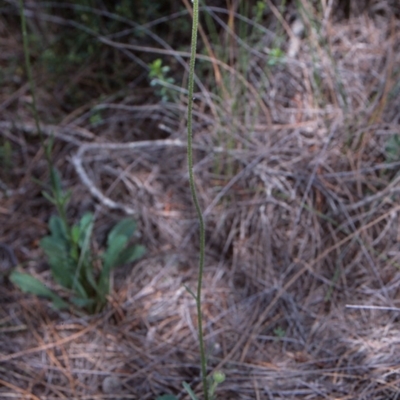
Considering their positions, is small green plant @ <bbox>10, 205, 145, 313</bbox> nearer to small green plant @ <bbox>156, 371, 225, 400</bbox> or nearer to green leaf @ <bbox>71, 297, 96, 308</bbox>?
green leaf @ <bbox>71, 297, 96, 308</bbox>

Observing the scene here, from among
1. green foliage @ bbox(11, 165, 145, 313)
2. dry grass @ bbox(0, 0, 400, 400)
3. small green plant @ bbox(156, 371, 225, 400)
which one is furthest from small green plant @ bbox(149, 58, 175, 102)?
small green plant @ bbox(156, 371, 225, 400)

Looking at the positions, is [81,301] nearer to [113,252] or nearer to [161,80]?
[113,252]

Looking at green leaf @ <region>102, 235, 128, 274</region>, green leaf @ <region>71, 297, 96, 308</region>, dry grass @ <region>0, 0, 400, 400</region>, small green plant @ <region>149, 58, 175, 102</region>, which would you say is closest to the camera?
dry grass @ <region>0, 0, 400, 400</region>

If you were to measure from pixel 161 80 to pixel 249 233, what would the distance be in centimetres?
68

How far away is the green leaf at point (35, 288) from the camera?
169 cm

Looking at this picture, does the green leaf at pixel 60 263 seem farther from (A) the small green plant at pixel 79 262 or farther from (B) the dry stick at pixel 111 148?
(B) the dry stick at pixel 111 148

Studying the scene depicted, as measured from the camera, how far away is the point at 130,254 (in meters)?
1.81

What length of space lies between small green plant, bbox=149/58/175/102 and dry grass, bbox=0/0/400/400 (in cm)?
11

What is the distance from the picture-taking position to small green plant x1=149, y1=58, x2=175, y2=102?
6.21ft

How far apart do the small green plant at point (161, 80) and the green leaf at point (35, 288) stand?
84cm

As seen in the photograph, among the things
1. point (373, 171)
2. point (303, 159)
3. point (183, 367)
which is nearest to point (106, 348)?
point (183, 367)

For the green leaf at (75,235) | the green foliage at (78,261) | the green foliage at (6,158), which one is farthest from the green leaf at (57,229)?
the green foliage at (6,158)

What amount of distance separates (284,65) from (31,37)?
1.26 metres

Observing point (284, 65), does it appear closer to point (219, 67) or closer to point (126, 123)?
point (219, 67)
